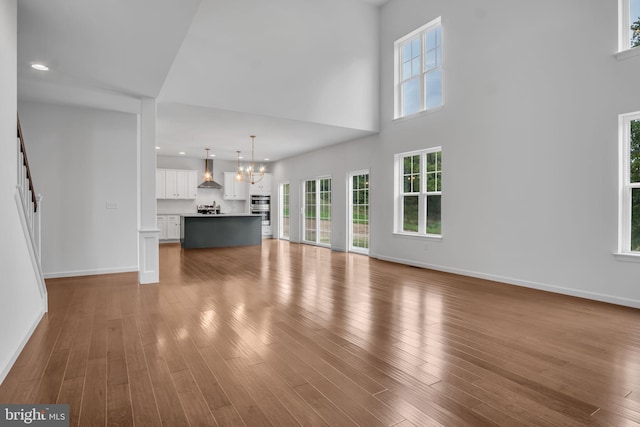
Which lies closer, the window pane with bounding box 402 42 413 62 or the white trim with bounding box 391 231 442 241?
the white trim with bounding box 391 231 442 241

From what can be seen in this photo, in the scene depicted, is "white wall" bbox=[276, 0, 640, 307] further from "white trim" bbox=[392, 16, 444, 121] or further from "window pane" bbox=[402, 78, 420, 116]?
"window pane" bbox=[402, 78, 420, 116]

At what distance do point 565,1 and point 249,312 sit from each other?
17.5 ft

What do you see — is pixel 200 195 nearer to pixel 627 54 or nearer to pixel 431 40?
pixel 431 40

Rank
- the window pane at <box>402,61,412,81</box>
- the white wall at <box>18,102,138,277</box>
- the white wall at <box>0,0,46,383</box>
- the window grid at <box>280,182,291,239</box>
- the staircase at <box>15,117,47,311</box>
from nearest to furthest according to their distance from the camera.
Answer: the white wall at <box>0,0,46,383</box> < the staircase at <box>15,117,47,311</box> < the white wall at <box>18,102,138,277</box> < the window pane at <box>402,61,412,81</box> < the window grid at <box>280,182,291,239</box>

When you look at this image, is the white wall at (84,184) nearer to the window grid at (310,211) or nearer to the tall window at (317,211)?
the tall window at (317,211)

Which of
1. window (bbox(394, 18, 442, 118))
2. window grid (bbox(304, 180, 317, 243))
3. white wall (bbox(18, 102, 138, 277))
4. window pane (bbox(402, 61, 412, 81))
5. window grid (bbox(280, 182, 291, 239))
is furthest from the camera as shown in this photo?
window grid (bbox(280, 182, 291, 239))

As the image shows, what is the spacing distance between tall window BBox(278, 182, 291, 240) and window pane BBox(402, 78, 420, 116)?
5.32 m

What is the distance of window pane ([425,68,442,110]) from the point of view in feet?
20.5

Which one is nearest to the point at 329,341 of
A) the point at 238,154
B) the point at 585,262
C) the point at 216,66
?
the point at 585,262

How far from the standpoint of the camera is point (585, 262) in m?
4.25

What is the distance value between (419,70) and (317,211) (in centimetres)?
457

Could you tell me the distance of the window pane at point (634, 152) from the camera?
396 cm

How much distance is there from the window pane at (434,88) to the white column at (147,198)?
4626mm

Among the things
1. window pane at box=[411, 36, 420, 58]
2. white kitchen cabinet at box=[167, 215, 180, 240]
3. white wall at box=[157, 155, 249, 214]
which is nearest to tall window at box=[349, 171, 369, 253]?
window pane at box=[411, 36, 420, 58]
